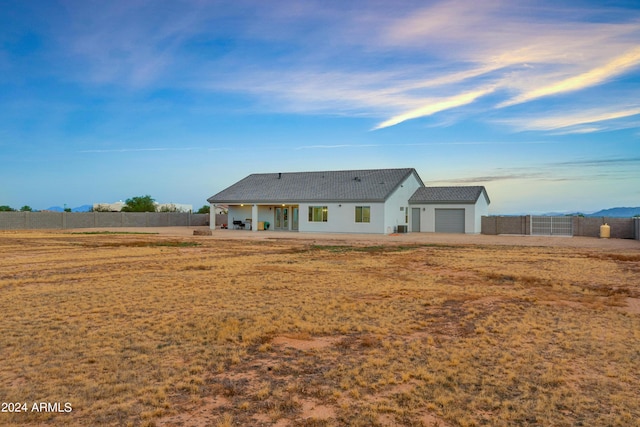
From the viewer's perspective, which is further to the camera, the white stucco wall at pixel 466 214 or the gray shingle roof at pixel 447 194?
the gray shingle roof at pixel 447 194

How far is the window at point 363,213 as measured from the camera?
3509 cm

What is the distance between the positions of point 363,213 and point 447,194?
7354mm

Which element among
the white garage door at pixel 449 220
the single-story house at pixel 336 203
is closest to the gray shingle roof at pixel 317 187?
the single-story house at pixel 336 203

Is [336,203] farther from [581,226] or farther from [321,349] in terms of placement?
[321,349]

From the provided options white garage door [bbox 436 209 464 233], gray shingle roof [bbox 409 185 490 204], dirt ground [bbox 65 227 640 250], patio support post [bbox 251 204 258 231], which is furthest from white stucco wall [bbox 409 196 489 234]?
patio support post [bbox 251 204 258 231]

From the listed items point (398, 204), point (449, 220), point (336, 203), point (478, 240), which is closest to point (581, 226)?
point (449, 220)

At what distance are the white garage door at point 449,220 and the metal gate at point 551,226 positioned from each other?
16.9ft

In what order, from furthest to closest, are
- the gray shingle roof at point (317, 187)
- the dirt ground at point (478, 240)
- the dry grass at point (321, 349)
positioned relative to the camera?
the gray shingle roof at point (317, 187)
the dirt ground at point (478, 240)
the dry grass at point (321, 349)

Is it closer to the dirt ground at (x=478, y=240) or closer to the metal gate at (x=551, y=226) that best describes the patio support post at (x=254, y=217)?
the dirt ground at (x=478, y=240)

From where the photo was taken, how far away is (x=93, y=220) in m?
46.0

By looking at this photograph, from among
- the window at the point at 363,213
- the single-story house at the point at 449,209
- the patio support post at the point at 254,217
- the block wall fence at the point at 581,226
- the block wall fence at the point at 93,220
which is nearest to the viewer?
the block wall fence at the point at 581,226

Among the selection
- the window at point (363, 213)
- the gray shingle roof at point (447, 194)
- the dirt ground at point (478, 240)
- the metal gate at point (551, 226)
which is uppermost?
the gray shingle roof at point (447, 194)

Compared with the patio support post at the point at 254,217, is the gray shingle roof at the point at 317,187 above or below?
above

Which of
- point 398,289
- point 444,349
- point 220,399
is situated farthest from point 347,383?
point 398,289
